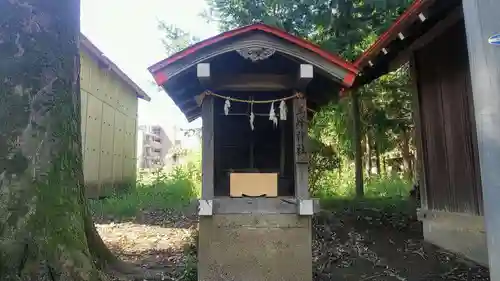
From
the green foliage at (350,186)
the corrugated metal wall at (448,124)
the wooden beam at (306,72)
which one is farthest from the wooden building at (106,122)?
the corrugated metal wall at (448,124)

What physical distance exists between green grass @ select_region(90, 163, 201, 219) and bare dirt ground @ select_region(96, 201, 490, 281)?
3.41ft

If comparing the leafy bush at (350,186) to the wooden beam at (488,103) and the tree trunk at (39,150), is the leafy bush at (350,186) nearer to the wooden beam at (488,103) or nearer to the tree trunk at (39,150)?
the tree trunk at (39,150)

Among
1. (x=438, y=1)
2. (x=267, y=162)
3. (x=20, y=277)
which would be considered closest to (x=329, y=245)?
(x=267, y=162)

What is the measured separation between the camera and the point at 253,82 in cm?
535

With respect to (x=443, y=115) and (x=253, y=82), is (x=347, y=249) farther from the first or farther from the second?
(x=253, y=82)

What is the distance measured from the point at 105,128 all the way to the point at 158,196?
10.6 feet

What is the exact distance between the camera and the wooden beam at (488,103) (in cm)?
245

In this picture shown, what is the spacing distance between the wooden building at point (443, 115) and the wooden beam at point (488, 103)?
5.87 ft

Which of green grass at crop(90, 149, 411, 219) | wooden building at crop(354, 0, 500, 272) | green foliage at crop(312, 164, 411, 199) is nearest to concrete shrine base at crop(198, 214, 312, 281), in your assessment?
wooden building at crop(354, 0, 500, 272)

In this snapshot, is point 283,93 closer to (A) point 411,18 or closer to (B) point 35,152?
(A) point 411,18

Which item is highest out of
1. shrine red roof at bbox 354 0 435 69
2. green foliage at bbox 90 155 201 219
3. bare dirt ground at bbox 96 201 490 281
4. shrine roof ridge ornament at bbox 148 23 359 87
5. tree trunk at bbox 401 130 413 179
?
shrine red roof at bbox 354 0 435 69

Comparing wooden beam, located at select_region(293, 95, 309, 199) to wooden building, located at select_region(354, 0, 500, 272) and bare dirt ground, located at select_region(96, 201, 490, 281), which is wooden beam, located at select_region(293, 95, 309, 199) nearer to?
bare dirt ground, located at select_region(96, 201, 490, 281)

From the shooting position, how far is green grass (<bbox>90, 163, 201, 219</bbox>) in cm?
1120

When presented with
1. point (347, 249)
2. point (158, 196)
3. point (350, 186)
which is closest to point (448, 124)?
point (347, 249)
